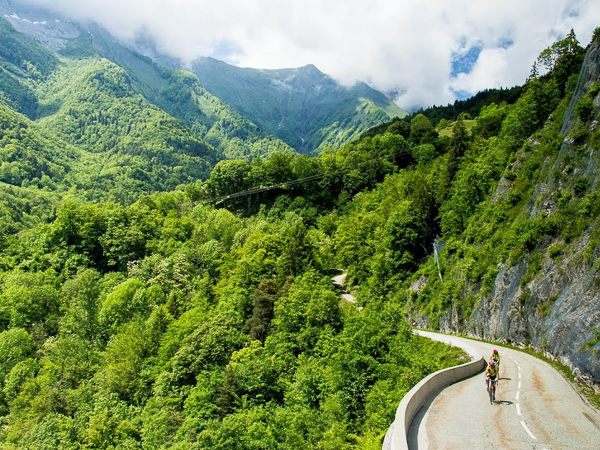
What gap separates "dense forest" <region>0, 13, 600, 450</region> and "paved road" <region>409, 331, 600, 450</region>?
219 inches

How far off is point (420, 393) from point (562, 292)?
51.5ft

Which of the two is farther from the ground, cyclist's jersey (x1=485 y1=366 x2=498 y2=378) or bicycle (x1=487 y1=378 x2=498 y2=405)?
cyclist's jersey (x1=485 y1=366 x2=498 y2=378)

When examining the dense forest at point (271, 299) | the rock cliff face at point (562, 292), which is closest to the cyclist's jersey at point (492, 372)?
the rock cliff face at point (562, 292)

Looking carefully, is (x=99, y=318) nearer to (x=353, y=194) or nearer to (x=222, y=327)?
(x=222, y=327)

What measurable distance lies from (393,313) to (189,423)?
64.0 feet

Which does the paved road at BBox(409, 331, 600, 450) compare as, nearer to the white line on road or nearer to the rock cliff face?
the white line on road

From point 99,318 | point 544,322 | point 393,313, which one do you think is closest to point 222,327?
point 393,313

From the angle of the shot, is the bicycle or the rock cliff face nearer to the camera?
the bicycle

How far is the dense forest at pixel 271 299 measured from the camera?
104 ft

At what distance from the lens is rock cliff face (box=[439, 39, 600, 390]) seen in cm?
2242

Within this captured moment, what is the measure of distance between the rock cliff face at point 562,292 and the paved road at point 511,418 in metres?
2.56

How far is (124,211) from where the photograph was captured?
96.2 m

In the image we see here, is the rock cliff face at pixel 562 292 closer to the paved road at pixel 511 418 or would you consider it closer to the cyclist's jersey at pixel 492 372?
the paved road at pixel 511 418

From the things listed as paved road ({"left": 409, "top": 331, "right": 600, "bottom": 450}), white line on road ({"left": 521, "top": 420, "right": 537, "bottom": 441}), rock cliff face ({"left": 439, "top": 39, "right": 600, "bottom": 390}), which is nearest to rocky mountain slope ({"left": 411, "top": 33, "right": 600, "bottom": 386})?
rock cliff face ({"left": 439, "top": 39, "right": 600, "bottom": 390})
